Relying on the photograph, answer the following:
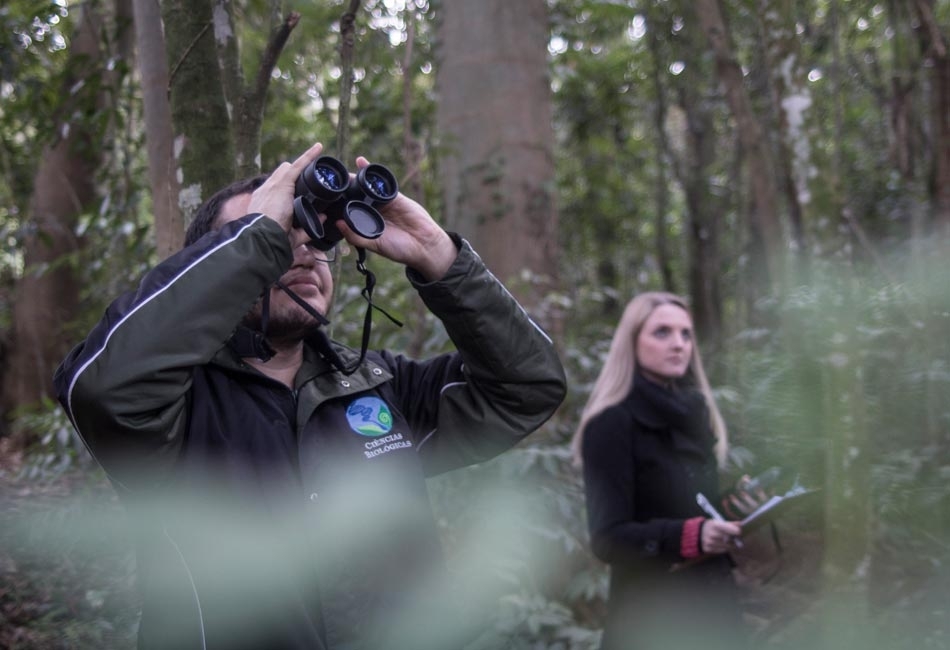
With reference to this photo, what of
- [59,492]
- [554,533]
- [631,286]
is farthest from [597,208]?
[59,492]

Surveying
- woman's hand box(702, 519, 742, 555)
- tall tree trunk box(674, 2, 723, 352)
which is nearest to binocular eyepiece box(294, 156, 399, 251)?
woman's hand box(702, 519, 742, 555)

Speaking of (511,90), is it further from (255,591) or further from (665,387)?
(255,591)

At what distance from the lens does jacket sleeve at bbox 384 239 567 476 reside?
→ 2.02 metres

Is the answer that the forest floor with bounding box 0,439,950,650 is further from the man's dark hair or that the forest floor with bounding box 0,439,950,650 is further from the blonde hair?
the man's dark hair

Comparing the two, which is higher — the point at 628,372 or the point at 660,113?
the point at 660,113

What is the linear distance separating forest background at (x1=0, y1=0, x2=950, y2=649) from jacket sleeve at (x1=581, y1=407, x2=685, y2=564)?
0.49m

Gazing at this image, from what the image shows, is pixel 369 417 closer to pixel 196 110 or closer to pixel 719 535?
pixel 196 110

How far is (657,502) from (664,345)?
24.5 inches

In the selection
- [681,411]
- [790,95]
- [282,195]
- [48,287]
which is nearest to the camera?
[282,195]

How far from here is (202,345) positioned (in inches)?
64.9

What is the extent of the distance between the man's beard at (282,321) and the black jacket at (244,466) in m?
0.07

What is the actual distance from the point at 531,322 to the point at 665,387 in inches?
54.4

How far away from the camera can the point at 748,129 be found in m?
6.20

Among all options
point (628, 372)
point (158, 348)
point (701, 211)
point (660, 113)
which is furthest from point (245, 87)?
point (701, 211)
